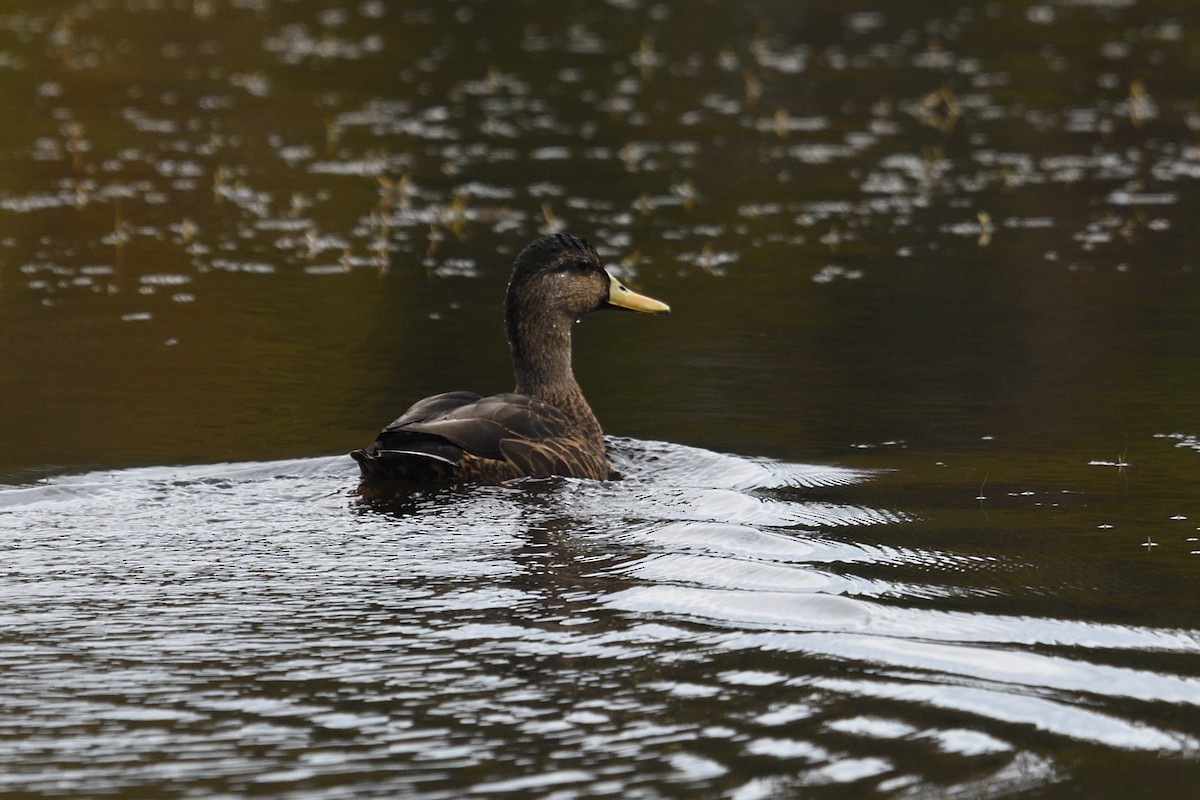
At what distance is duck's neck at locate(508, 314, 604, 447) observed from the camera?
9250 mm

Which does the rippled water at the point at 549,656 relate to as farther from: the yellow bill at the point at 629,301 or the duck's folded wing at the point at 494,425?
the yellow bill at the point at 629,301

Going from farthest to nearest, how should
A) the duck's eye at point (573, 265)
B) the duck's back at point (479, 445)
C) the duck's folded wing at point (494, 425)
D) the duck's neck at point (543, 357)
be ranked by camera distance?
the duck's eye at point (573, 265) → the duck's neck at point (543, 357) → the duck's folded wing at point (494, 425) → the duck's back at point (479, 445)

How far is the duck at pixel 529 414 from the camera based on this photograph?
26.2 ft

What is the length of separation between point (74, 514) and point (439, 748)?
3.06m

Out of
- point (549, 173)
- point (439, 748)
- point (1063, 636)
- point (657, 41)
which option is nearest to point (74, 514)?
point (439, 748)

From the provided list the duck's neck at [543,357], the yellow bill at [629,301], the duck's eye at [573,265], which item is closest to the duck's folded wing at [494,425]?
the duck's neck at [543,357]

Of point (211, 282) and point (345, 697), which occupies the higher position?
point (211, 282)

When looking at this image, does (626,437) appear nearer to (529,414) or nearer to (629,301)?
(629,301)

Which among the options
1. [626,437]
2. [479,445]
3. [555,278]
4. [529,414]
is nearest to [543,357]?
[555,278]

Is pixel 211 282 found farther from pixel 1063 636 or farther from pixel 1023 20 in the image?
pixel 1023 20

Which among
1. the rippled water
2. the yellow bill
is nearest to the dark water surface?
the rippled water

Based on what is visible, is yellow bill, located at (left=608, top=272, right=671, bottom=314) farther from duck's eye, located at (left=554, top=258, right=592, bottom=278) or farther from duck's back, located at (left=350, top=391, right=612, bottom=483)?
duck's back, located at (left=350, top=391, right=612, bottom=483)

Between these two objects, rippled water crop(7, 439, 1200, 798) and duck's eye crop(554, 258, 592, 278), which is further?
duck's eye crop(554, 258, 592, 278)

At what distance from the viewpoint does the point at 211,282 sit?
12750 millimetres
